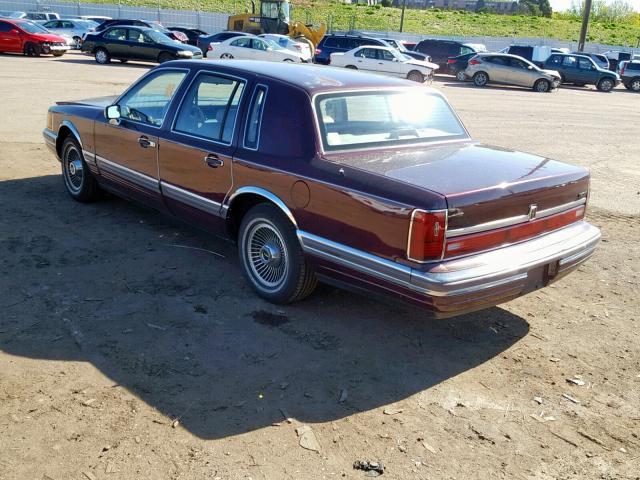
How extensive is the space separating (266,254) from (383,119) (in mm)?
1369

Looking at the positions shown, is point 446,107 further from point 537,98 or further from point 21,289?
point 537,98

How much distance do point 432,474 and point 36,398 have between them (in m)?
2.17

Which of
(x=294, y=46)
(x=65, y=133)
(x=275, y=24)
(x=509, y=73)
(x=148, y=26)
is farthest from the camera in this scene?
(x=275, y=24)

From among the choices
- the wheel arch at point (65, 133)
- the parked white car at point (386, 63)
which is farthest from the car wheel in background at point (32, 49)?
the wheel arch at point (65, 133)

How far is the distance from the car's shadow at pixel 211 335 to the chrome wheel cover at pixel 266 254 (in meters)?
0.18

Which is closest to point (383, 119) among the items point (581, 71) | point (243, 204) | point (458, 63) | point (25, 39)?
point (243, 204)

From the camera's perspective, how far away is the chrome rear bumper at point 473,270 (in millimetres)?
3865

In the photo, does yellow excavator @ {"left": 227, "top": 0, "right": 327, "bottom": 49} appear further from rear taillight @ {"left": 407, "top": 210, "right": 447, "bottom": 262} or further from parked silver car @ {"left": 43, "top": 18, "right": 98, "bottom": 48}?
rear taillight @ {"left": 407, "top": 210, "right": 447, "bottom": 262}

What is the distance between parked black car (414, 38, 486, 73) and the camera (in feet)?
113

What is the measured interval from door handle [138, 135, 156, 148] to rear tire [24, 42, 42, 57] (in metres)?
25.3

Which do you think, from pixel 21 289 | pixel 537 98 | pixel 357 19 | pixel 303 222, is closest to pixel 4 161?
pixel 21 289

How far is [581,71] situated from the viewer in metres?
31.5

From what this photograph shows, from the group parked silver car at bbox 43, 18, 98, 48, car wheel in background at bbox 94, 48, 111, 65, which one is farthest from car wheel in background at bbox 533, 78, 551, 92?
parked silver car at bbox 43, 18, 98, 48

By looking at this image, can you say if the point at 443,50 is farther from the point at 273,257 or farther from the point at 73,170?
the point at 273,257
